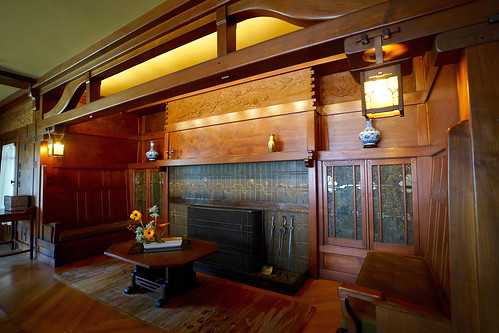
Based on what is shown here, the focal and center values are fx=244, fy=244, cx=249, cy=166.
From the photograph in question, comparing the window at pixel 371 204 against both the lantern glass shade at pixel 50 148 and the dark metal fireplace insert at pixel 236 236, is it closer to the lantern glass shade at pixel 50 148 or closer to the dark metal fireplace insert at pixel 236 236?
the dark metal fireplace insert at pixel 236 236

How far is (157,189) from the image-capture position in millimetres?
4914

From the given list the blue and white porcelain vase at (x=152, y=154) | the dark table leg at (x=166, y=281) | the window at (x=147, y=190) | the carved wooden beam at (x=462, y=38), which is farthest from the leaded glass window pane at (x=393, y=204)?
the blue and white porcelain vase at (x=152, y=154)

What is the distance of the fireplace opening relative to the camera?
123 inches

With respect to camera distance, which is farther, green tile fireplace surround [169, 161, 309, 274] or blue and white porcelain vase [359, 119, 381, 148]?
green tile fireplace surround [169, 161, 309, 274]

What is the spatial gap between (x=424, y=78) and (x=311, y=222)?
209 centimetres

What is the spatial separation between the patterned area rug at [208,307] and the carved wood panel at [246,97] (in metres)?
2.46

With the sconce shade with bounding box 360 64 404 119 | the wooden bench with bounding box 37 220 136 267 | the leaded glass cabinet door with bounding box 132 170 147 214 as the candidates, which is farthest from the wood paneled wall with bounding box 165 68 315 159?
the wooden bench with bounding box 37 220 136 267

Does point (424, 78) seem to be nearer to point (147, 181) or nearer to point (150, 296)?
point (150, 296)

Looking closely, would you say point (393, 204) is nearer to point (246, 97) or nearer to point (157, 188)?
point (246, 97)

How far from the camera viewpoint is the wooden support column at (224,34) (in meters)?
1.87

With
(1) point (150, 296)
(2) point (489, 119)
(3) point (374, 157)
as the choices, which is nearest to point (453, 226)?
(2) point (489, 119)

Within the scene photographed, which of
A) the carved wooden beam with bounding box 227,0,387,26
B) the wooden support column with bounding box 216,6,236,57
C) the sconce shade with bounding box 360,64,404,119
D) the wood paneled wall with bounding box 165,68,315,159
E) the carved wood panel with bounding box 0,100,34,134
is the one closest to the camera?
the carved wooden beam with bounding box 227,0,387,26

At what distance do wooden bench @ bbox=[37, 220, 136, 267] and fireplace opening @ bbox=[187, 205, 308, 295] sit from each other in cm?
195

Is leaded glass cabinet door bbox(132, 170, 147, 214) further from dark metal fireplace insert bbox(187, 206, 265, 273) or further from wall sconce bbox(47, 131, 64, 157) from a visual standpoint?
dark metal fireplace insert bbox(187, 206, 265, 273)
